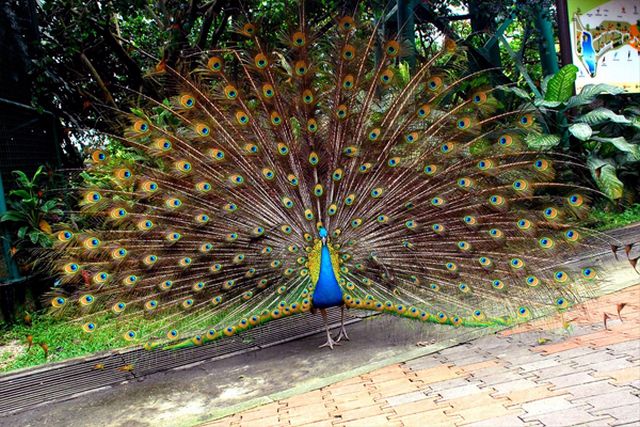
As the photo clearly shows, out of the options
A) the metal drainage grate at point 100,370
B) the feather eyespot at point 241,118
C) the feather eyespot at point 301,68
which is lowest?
the metal drainage grate at point 100,370

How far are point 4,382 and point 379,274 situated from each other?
2.92 metres

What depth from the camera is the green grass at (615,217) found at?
762 centimetres

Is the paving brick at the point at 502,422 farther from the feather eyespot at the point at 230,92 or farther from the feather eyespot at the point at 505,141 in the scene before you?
the feather eyespot at the point at 230,92

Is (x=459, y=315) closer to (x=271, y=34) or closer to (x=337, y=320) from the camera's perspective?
(x=337, y=320)

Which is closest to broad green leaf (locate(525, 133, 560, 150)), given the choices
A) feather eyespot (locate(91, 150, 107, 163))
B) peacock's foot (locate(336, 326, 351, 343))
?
peacock's foot (locate(336, 326, 351, 343))

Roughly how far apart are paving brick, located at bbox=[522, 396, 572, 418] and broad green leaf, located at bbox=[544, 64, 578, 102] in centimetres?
554

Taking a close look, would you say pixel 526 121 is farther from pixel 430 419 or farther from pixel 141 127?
pixel 141 127

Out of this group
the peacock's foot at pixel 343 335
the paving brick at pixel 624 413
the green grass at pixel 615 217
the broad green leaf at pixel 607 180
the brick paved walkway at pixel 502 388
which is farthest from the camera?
the green grass at pixel 615 217

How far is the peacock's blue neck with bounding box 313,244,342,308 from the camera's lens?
14.7 feet

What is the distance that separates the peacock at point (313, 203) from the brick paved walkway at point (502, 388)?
434 mm

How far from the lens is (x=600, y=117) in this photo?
7914mm

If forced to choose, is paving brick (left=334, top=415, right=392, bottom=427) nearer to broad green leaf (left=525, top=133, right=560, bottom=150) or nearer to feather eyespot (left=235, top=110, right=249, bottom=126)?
feather eyespot (left=235, top=110, right=249, bottom=126)

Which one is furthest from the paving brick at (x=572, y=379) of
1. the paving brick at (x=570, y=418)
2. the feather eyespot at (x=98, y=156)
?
the feather eyespot at (x=98, y=156)

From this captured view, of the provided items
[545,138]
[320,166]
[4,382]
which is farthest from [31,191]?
[545,138]
